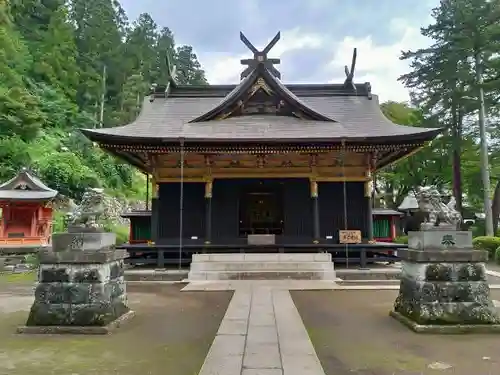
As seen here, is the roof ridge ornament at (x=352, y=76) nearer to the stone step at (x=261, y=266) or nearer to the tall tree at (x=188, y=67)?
the stone step at (x=261, y=266)

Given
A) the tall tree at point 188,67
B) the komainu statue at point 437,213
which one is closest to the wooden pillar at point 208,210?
the komainu statue at point 437,213

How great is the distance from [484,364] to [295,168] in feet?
36.1

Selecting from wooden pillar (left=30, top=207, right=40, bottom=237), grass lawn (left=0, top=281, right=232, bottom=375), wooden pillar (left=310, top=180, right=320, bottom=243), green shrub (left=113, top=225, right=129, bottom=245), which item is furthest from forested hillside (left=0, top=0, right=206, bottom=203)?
grass lawn (left=0, top=281, right=232, bottom=375)

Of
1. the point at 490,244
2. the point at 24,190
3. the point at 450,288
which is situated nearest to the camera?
the point at 450,288

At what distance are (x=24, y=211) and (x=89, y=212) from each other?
18.0 m

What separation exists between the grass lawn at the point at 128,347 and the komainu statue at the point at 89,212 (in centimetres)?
169

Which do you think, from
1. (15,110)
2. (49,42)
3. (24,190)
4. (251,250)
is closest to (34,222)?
(24,190)

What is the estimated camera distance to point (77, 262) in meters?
5.80

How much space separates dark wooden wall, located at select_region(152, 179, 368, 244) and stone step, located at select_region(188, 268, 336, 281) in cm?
294

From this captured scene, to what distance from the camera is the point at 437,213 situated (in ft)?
19.7

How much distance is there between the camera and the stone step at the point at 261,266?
12141mm

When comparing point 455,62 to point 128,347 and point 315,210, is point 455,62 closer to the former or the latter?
point 315,210

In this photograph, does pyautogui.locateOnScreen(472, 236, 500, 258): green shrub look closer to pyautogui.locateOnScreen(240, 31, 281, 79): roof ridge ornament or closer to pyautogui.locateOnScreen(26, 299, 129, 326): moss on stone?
pyautogui.locateOnScreen(240, 31, 281, 79): roof ridge ornament

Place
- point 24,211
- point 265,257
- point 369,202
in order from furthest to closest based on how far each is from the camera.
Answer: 1. point 24,211
2. point 369,202
3. point 265,257
